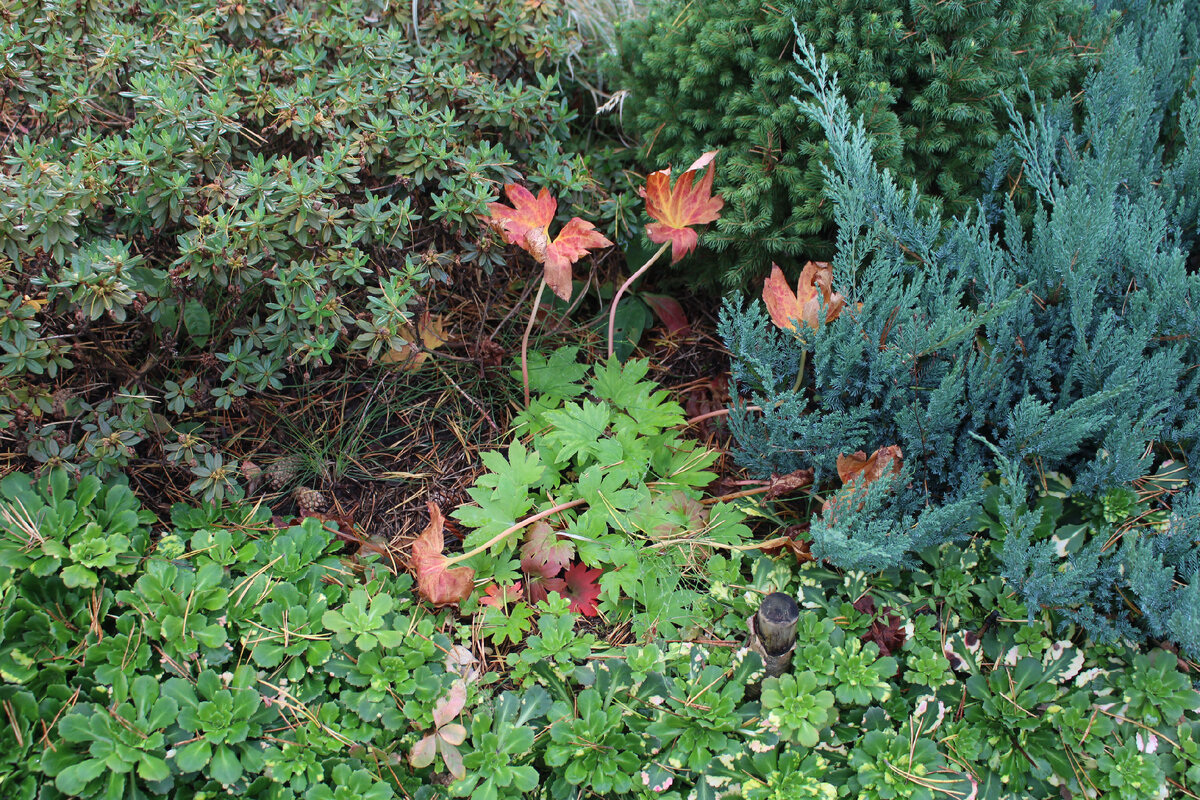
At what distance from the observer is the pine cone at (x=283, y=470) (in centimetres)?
230

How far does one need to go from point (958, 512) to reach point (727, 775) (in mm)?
800

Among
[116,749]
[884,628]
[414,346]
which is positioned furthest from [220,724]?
[884,628]

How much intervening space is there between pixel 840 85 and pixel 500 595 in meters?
1.72

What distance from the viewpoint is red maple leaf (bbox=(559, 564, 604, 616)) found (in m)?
2.08

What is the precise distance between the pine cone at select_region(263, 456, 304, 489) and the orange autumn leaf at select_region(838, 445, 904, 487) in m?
1.57

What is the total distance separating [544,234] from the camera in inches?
86.8

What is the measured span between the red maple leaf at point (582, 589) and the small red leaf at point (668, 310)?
0.99 meters

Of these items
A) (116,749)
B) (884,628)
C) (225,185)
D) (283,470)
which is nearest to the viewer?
(116,749)

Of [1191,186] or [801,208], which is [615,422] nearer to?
[801,208]

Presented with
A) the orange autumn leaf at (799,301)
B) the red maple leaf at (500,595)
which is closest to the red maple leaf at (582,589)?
the red maple leaf at (500,595)

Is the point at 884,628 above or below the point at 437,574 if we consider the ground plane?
below

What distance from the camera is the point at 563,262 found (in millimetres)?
2199

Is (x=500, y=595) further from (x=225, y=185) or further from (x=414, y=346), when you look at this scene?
(x=225, y=185)

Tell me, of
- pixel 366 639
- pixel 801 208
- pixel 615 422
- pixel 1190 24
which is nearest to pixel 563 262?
pixel 615 422
